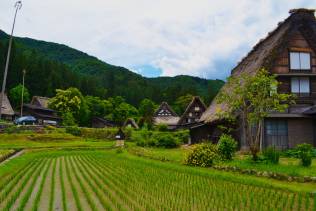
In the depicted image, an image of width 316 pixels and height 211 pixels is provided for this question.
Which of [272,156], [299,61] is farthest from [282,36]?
[272,156]

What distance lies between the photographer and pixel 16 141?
139 ft

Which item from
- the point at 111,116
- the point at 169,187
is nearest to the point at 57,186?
the point at 169,187

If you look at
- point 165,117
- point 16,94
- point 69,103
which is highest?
point 16,94

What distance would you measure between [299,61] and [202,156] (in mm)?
13534

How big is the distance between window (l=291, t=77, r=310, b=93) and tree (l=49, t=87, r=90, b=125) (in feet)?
175

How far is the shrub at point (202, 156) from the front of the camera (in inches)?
658

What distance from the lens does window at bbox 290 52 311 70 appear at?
84.4 feet

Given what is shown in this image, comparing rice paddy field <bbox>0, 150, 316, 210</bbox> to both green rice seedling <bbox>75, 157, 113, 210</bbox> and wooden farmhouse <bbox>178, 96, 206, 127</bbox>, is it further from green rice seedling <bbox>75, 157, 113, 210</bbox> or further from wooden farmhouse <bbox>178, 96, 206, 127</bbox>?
wooden farmhouse <bbox>178, 96, 206, 127</bbox>

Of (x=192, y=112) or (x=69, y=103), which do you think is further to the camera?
(x=69, y=103)

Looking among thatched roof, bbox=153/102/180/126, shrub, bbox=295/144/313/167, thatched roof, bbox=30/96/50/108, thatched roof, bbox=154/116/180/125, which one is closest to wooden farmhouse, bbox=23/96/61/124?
thatched roof, bbox=30/96/50/108

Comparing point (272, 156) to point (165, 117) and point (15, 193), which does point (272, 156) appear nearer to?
point (15, 193)

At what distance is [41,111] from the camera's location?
2990 inches

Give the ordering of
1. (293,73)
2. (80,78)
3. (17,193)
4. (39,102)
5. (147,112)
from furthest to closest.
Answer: (80,78) → (39,102) → (147,112) → (293,73) → (17,193)

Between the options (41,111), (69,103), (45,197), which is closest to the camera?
(45,197)
